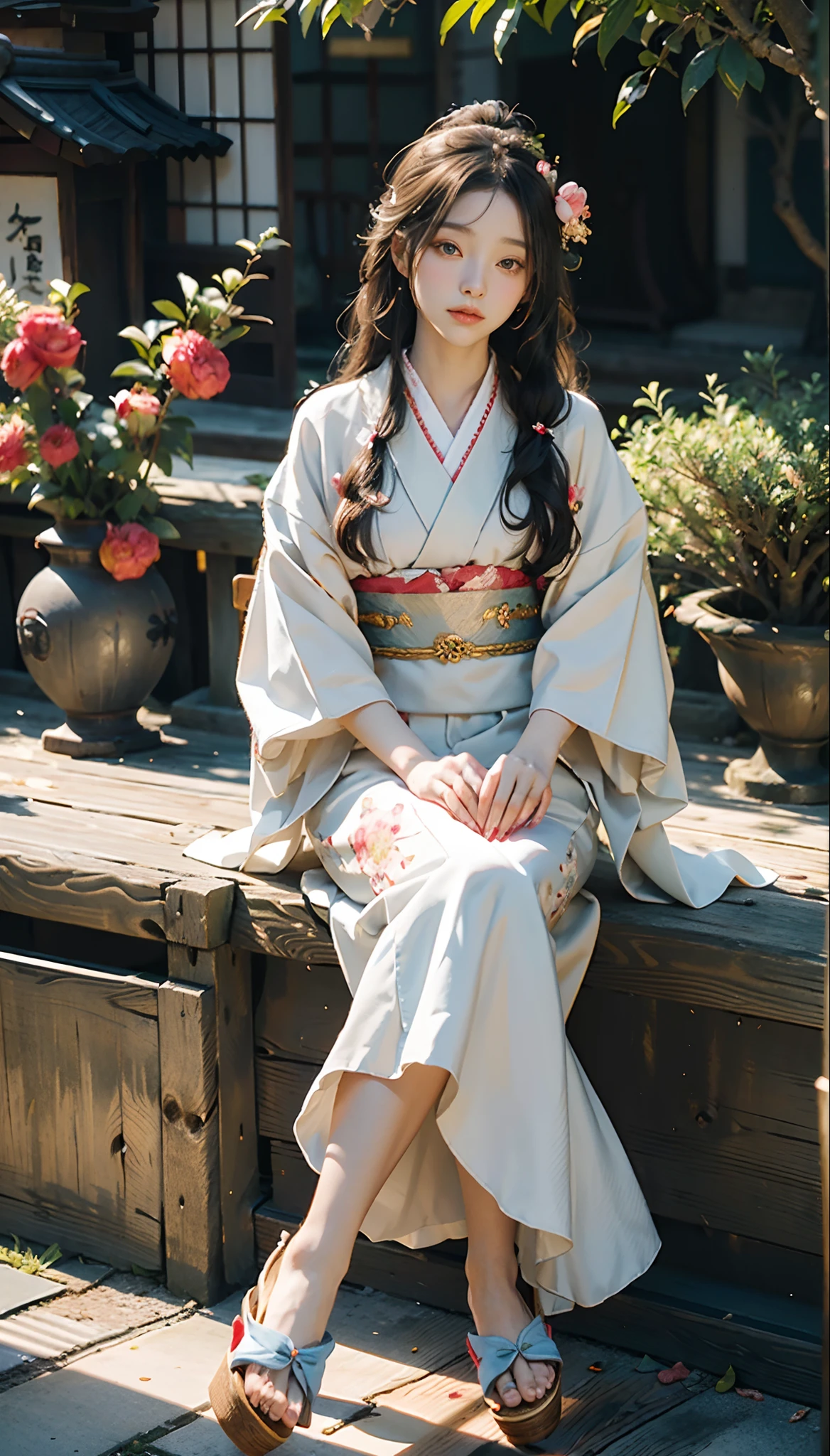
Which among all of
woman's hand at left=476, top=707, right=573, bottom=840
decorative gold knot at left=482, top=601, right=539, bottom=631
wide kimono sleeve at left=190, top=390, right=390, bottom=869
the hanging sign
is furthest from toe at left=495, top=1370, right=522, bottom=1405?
the hanging sign

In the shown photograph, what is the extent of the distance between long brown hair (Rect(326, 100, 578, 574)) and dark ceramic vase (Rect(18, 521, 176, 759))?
1.29 meters

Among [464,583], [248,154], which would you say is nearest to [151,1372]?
[464,583]

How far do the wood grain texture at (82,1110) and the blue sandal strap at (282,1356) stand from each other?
73 centimetres

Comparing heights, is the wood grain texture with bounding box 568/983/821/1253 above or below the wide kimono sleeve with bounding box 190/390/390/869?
below

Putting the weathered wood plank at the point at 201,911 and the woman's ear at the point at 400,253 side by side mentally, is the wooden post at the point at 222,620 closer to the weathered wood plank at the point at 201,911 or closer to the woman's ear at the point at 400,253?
the weathered wood plank at the point at 201,911

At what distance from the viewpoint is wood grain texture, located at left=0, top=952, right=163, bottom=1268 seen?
10.0 ft

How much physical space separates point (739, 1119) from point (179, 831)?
1259mm

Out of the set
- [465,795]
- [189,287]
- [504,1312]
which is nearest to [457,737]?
[465,795]

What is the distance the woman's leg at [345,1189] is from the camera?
93.4 inches

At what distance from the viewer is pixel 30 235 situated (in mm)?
4945

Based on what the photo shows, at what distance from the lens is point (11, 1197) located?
10.8 ft

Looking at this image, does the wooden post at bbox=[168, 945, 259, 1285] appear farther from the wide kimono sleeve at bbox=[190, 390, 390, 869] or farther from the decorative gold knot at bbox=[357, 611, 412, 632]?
the decorative gold knot at bbox=[357, 611, 412, 632]

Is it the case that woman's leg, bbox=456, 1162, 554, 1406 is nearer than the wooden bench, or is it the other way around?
woman's leg, bbox=456, 1162, 554, 1406

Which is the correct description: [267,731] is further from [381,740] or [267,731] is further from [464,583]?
[464,583]
